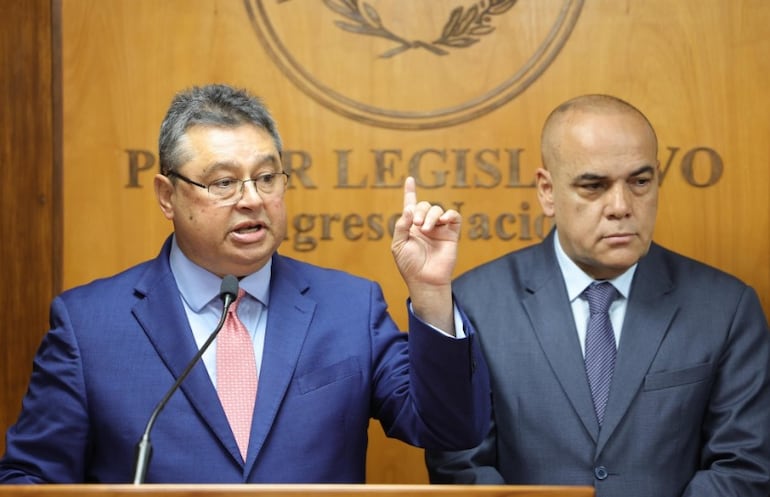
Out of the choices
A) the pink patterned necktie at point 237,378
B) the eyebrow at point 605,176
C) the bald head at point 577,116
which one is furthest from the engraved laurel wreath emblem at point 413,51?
the pink patterned necktie at point 237,378

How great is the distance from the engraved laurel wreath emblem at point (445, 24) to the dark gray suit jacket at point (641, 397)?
86 centimetres

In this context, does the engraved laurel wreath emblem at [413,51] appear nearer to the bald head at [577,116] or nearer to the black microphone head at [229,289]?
the bald head at [577,116]

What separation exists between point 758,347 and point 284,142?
1472 mm

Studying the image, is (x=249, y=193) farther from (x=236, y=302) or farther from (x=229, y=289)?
(x=229, y=289)

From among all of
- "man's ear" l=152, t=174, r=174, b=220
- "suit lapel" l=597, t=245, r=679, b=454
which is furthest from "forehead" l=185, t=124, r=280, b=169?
"suit lapel" l=597, t=245, r=679, b=454

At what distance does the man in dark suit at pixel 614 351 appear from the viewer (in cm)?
283

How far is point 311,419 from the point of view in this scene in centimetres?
263

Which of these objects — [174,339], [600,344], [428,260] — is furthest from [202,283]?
[600,344]

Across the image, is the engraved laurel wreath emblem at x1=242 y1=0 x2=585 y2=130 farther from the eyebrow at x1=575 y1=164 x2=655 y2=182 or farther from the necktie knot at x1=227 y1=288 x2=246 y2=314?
the necktie knot at x1=227 y1=288 x2=246 y2=314

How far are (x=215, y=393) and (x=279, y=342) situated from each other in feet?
0.63

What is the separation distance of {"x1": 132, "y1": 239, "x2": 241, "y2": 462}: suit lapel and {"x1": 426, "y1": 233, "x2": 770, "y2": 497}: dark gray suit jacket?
25.3 inches

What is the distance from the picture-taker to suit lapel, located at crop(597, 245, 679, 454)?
2.85 metres

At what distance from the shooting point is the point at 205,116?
2715mm

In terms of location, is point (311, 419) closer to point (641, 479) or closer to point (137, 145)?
point (641, 479)
